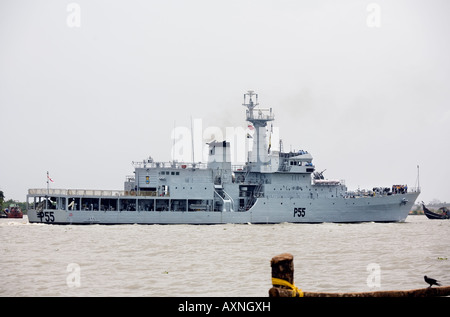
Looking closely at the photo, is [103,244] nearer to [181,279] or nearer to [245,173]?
[181,279]

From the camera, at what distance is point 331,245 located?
28406 mm

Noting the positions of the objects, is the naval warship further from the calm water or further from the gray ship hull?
the calm water

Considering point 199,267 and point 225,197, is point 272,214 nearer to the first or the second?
point 225,197

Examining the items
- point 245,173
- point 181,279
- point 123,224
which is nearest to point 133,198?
point 123,224

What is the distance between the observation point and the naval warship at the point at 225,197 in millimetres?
52594

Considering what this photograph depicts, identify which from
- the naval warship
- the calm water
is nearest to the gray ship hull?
the naval warship

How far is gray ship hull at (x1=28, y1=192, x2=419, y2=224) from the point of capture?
170ft

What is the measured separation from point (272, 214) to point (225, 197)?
5029 millimetres

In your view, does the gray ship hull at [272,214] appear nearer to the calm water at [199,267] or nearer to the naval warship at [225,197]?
the naval warship at [225,197]

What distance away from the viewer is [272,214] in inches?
2133

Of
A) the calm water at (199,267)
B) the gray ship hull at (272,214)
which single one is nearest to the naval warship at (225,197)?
the gray ship hull at (272,214)
